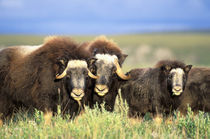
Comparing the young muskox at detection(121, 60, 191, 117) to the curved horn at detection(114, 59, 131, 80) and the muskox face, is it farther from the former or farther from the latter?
the curved horn at detection(114, 59, 131, 80)

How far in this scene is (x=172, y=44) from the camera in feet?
202

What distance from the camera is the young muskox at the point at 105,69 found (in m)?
5.71

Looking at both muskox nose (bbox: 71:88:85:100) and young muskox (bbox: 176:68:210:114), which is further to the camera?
young muskox (bbox: 176:68:210:114)

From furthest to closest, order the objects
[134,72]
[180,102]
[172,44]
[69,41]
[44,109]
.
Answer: [172,44] → [134,72] → [180,102] → [69,41] → [44,109]

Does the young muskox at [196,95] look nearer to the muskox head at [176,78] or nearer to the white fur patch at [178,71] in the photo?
the muskox head at [176,78]

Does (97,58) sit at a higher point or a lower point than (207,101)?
higher

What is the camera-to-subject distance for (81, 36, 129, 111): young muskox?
5707mm

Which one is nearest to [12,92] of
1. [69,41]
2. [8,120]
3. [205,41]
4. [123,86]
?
[8,120]

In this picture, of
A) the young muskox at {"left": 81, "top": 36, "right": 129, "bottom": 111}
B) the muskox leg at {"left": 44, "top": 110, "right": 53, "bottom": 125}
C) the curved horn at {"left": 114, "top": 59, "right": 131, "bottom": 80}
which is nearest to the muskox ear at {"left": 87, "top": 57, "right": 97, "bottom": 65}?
the young muskox at {"left": 81, "top": 36, "right": 129, "bottom": 111}

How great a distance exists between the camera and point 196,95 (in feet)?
20.7

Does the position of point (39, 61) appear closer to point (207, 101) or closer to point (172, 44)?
point (207, 101)

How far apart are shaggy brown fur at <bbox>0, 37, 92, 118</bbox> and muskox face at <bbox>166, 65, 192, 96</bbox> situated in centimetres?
178

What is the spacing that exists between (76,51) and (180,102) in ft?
7.58

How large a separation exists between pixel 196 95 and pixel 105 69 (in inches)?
75.4
